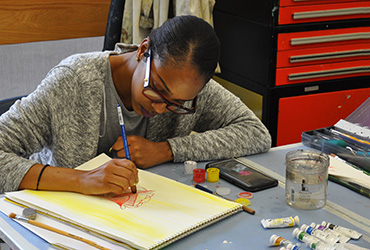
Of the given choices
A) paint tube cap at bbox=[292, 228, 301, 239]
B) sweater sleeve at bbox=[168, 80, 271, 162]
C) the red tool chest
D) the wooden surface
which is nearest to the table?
paint tube cap at bbox=[292, 228, 301, 239]

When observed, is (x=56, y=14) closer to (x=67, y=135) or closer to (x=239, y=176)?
(x=67, y=135)

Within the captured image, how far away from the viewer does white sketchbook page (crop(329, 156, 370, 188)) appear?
1.34 metres

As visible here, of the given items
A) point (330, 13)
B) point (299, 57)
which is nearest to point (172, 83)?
point (299, 57)

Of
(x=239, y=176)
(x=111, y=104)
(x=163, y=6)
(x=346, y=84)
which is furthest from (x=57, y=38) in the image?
(x=239, y=176)

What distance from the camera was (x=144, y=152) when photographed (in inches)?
57.2

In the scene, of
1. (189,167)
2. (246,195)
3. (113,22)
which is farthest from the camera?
(113,22)

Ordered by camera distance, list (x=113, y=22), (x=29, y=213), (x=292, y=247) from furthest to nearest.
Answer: (x=113, y=22), (x=29, y=213), (x=292, y=247)

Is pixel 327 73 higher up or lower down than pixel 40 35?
lower down

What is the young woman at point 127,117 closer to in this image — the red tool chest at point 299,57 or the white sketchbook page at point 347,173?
the white sketchbook page at point 347,173

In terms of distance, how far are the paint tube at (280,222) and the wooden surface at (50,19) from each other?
6.53 feet

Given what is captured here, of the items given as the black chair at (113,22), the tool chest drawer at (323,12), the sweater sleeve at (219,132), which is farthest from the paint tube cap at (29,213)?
the tool chest drawer at (323,12)

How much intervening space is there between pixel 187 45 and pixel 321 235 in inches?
21.8

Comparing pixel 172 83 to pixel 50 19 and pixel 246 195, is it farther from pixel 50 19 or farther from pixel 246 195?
pixel 50 19

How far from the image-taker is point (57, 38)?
9.27 ft
